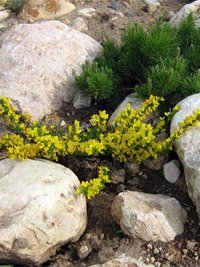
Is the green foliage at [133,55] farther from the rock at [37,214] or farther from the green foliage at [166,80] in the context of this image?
the rock at [37,214]

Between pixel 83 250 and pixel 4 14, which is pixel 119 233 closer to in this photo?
pixel 83 250

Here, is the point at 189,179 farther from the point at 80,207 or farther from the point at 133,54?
the point at 133,54

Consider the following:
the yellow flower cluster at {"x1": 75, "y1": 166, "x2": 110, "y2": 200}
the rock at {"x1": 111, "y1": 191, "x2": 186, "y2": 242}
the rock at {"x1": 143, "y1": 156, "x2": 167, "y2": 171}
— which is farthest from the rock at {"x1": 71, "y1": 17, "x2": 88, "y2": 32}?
the rock at {"x1": 111, "y1": 191, "x2": 186, "y2": 242}

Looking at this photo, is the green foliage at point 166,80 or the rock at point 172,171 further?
the green foliage at point 166,80

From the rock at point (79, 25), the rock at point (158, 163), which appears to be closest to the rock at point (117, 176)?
the rock at point (158, 163)

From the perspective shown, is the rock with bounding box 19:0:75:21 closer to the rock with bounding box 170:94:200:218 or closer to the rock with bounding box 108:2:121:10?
the rock with bounding box 108:2:121:10
